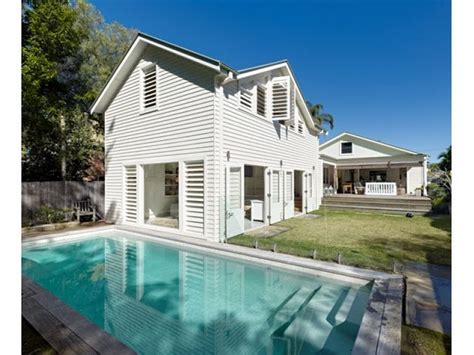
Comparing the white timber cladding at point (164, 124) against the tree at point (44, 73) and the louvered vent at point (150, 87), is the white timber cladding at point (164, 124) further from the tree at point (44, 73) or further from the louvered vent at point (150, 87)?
the tree at point (44, 73)

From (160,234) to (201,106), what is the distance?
4833mm

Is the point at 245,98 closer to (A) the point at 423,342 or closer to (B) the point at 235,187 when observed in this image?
(B) the point at 235,187

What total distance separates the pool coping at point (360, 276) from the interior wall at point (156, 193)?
7.91 ft

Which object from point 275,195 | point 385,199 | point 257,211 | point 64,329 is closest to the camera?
point 64,329

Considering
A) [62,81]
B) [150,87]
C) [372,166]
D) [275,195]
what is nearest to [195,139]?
[150,87]

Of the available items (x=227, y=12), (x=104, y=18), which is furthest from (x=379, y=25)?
(x=104, y=18)

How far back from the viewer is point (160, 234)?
918 centimetres

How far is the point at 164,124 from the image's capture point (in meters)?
9.59

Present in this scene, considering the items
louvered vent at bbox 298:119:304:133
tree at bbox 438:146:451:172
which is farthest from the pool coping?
tree at bbox 438:146:451:172

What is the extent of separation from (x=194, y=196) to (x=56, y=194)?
855 centimetres

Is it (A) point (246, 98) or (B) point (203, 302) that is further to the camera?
(A) point (246, 98)

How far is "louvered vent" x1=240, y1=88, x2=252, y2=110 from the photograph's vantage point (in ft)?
31.2

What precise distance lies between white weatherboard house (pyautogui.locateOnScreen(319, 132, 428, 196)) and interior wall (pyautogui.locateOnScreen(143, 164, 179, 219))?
39.8 ft
